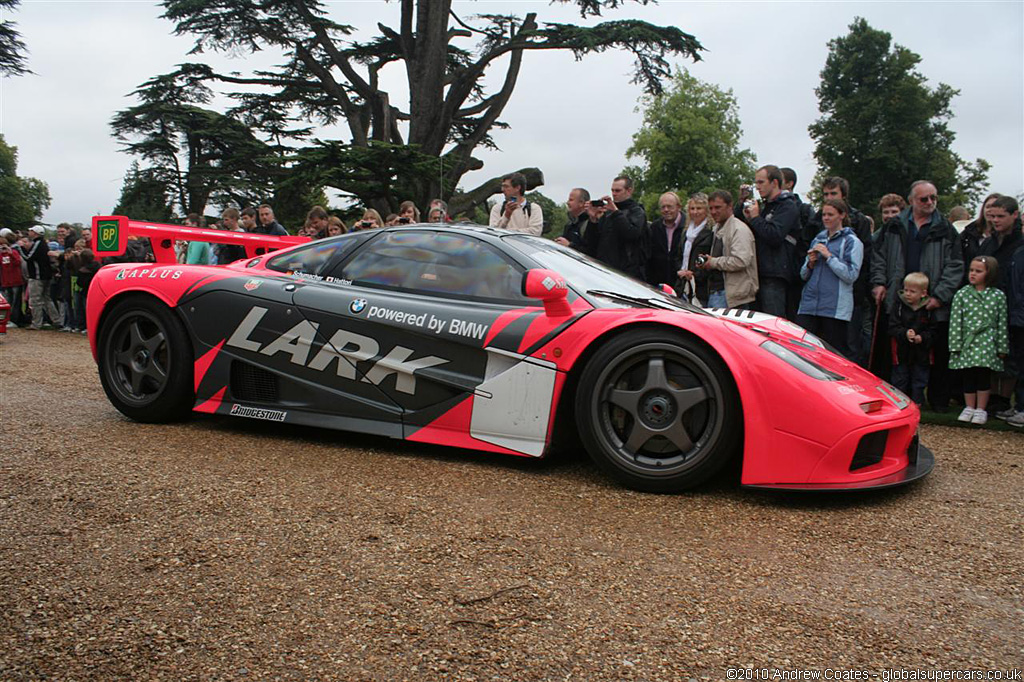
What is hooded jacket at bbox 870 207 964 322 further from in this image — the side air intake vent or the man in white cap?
the man in white cap

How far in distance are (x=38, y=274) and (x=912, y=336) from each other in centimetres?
1297

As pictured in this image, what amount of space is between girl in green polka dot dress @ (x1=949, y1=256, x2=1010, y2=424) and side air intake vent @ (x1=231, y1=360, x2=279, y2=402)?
4.87m

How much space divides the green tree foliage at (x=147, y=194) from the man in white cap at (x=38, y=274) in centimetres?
936

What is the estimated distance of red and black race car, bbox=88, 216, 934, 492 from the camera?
3.63 m

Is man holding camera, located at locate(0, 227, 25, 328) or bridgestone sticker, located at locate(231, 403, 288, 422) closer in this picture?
bridgestone sticker, located at locate(231, 403, 288, 422)

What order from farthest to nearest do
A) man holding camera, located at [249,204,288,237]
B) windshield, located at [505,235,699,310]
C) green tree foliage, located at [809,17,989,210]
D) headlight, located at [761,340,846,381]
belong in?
green tree foliage, located at [809,17,989,210], man holding camera, located at [249,204,288,237], windshield, located at [505,235,699,310], headlight, located at [761,340,846,381]

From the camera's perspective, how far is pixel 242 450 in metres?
4.42

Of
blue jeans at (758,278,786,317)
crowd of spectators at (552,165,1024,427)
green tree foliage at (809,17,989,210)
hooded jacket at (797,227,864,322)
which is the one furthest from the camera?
green tree foliage at (809,17,989,210)

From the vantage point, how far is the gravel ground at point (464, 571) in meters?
2.21

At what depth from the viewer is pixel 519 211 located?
7.50 meters

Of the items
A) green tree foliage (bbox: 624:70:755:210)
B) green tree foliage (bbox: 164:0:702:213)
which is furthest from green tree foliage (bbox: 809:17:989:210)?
green tree foliage (bbox: 164:0:702:213)

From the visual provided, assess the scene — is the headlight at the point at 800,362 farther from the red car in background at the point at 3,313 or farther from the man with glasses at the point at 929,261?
the red car in background at the point at 3,313

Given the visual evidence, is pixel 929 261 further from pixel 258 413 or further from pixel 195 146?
pixel 195 146

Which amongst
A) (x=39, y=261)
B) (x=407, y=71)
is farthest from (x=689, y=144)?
(x=39, y=261)
